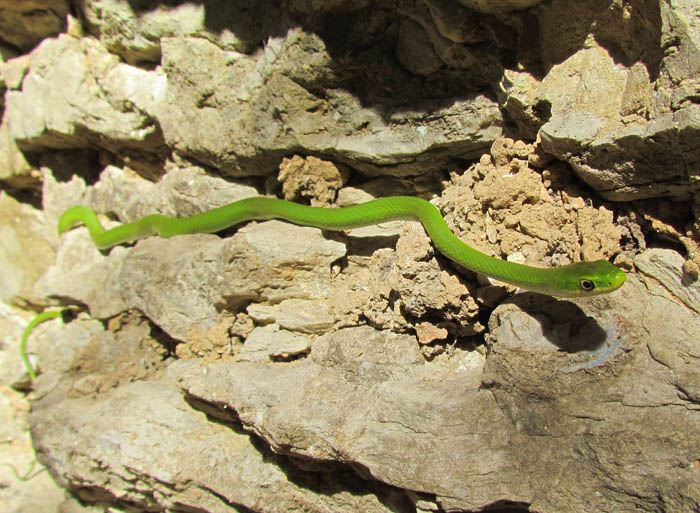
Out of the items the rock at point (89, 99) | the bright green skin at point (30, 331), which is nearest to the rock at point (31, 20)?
the rock at point (89, 99)

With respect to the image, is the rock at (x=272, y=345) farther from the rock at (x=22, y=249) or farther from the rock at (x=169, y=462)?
the rock at (x=22, y=249)

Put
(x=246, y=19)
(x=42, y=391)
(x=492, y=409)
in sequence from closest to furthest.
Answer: (x=492, y=409), (x=246, y=19), (x=42, y=391)

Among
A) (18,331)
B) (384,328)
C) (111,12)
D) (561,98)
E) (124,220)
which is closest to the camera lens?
(561,98)

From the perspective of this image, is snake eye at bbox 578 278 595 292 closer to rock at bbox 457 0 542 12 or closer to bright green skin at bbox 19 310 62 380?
rock at bbox 457 0 542 12

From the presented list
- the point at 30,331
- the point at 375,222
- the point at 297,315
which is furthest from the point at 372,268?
the point at 30,331

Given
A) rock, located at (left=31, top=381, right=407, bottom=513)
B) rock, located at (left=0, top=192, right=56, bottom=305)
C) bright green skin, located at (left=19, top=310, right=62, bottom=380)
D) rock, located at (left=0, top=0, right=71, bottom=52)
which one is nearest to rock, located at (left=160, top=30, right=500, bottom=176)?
rock, located at (left=0, top=0, right=71, bottom=52)

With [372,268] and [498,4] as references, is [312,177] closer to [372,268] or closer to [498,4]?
[372,268]

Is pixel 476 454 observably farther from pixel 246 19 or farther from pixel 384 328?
pixel 246 19

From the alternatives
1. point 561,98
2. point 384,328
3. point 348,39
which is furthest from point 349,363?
point 348,39
